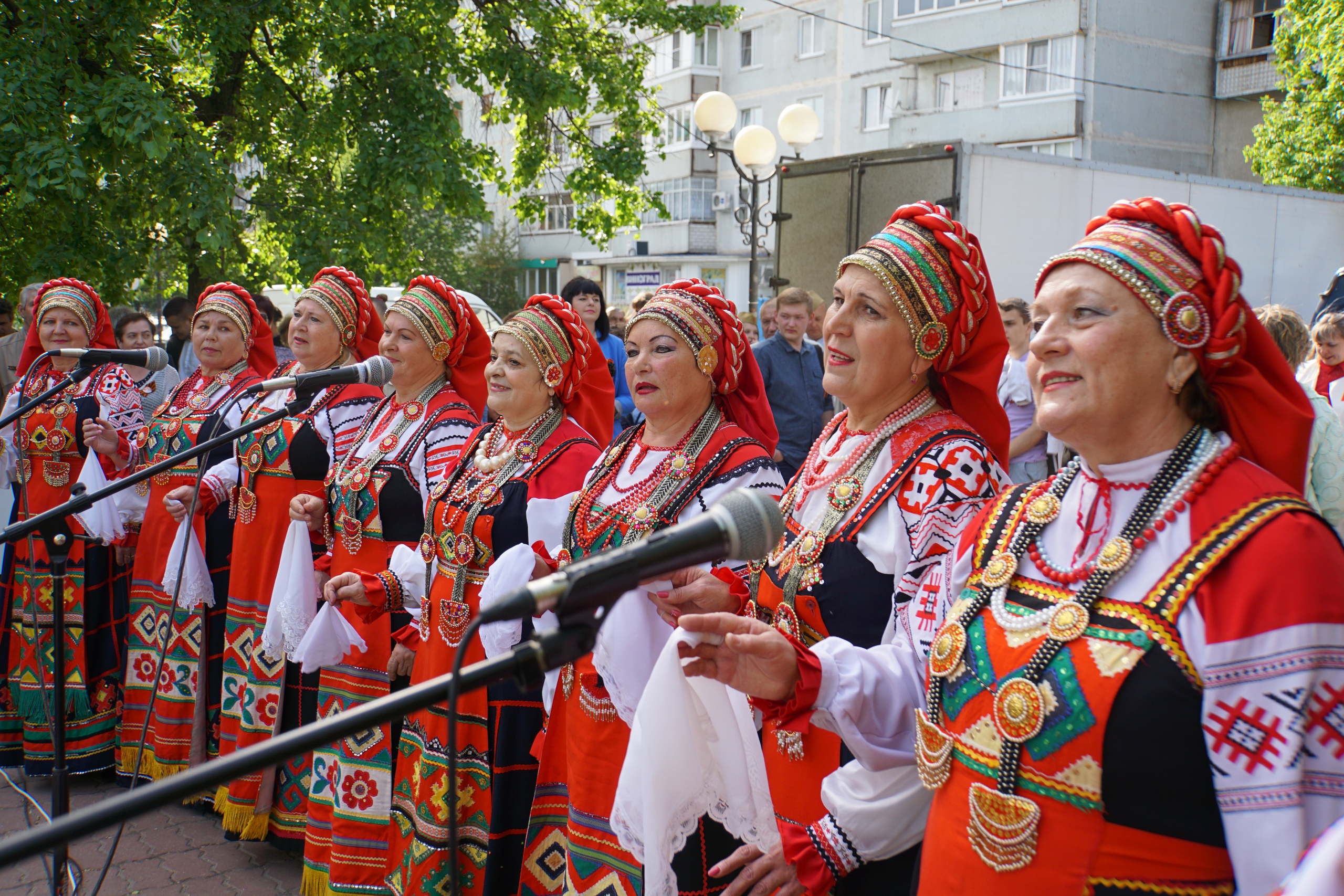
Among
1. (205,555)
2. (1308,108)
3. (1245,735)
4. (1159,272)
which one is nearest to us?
(1245,735)

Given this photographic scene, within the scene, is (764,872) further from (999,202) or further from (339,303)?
(999,202)

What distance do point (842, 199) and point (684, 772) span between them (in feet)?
27.7

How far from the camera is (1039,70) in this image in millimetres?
26297

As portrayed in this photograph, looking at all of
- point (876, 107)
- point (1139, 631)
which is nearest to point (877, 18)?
point (876, 107)

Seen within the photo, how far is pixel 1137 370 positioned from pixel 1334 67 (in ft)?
64.0

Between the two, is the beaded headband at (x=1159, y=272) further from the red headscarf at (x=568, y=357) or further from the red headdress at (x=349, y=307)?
the red headdress at (x=349, y=307)

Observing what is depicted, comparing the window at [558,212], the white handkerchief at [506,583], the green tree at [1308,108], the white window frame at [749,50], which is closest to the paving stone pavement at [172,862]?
the white handkerchief at [506,583]

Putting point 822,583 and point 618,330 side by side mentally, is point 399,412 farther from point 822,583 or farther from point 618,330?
point 618,330

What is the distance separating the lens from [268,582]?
5184mm

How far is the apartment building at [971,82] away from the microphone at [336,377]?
20.7 meters

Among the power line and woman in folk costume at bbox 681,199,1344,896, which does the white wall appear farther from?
the power line

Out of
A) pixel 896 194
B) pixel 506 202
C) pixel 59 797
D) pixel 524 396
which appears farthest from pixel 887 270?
pixel 506 202

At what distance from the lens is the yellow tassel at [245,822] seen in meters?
5.05

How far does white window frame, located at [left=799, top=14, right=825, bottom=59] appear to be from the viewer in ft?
105
